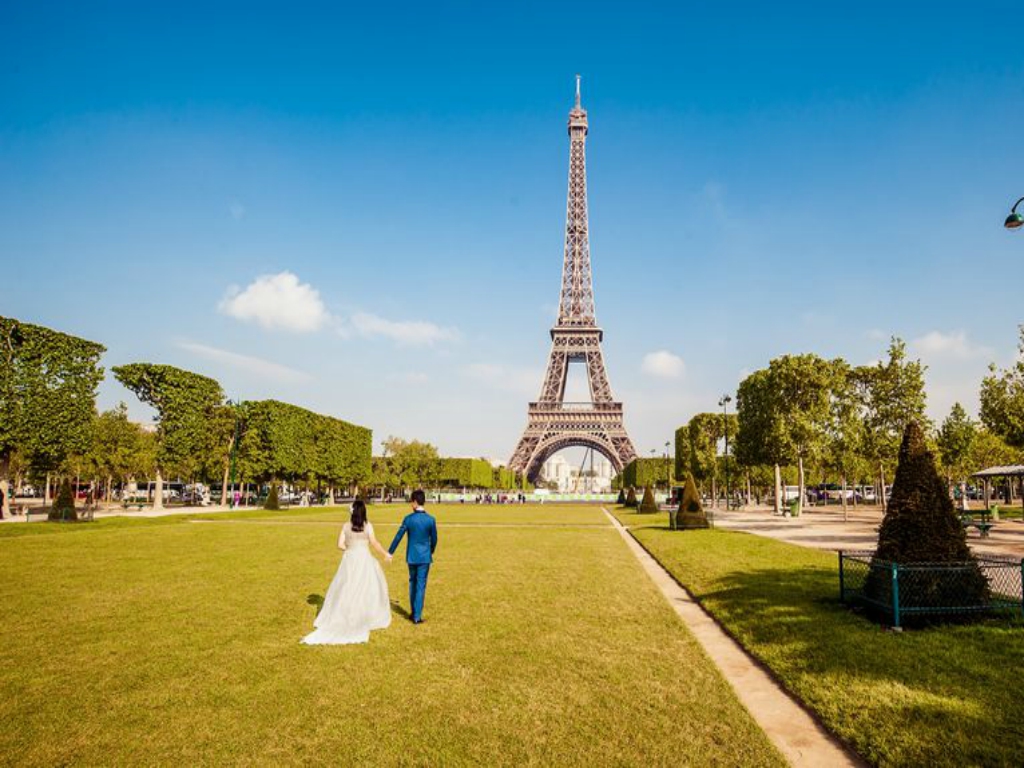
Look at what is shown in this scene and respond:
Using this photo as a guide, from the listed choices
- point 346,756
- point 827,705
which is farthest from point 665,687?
point 346,756

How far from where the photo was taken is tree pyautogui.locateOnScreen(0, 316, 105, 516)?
108ft

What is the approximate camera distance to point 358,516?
9359 millimetres

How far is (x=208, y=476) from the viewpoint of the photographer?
6525 cm

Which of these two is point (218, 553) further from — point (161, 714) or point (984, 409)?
point (984, 409)

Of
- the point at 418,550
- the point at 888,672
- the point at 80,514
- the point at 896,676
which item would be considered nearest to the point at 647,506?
the point at 418,550

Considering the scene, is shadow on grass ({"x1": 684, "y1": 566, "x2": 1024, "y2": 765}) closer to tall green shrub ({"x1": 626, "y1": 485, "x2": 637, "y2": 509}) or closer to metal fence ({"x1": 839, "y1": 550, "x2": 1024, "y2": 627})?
metal fence ({"x1": 839, "y1": 550, "x2": 1024, "y2": 627})

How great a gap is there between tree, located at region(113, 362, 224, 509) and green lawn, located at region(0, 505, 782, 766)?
35.4 meters

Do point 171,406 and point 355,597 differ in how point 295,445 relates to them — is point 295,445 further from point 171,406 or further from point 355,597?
point 355,597

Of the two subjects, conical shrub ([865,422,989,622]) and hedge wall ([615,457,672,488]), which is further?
hedge wall ([615,457,672,488])

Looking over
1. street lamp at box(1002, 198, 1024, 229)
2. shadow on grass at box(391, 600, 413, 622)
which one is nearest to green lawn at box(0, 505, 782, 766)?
shadow on grass at box(391, 600, 413, 622)

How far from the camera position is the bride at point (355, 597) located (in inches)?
355

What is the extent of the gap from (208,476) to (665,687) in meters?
67.7

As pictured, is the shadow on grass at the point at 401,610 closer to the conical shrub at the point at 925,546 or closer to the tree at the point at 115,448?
the conical shrub at the point at 925,546

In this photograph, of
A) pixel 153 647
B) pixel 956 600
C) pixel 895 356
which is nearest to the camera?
pixel 153 647
